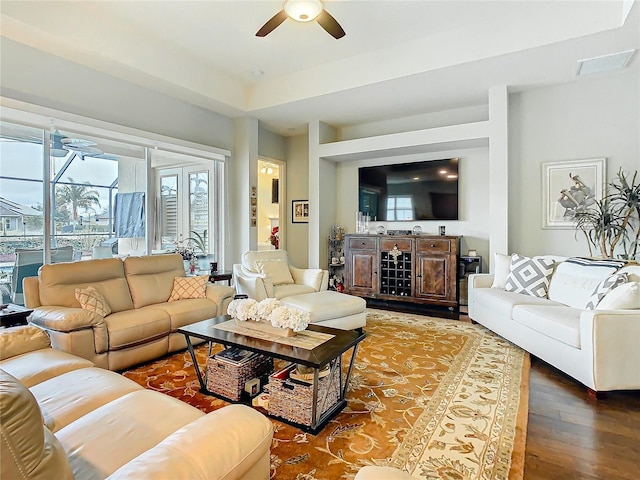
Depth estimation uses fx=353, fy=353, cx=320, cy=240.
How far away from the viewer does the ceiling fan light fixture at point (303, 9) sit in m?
2.86

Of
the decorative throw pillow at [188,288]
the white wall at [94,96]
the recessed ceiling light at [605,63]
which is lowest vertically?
the decorative throw pillow at [188,288]

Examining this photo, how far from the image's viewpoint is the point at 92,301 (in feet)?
9.71

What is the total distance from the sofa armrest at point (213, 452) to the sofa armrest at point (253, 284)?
8.52ft

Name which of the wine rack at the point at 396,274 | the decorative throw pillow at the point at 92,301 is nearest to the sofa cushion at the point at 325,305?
the wine rack at the point at 396,274

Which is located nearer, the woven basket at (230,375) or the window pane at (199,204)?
the woven basket at (230,375)

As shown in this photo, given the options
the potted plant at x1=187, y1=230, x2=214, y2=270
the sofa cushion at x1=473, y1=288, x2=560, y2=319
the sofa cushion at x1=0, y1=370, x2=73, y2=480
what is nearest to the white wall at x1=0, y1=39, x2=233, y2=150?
the potted plant at x1=187, y1=230, x2=214, y2=270

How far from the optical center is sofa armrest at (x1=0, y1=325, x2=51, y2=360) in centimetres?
197

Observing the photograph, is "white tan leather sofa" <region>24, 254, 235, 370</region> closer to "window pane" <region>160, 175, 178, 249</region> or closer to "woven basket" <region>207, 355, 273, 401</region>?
"woven basket" <region>207, 355, 273, 401</region>

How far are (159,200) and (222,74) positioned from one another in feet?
6.37

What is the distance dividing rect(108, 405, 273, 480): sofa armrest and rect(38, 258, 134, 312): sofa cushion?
8.14 ft

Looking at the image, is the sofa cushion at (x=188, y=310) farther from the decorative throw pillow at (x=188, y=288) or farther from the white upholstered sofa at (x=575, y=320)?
the white upholstered sofa at (x=575, y=320)

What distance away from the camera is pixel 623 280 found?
2.87 meters

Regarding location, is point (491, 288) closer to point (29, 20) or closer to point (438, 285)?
point (438, 285)

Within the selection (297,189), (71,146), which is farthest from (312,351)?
(297,189)
